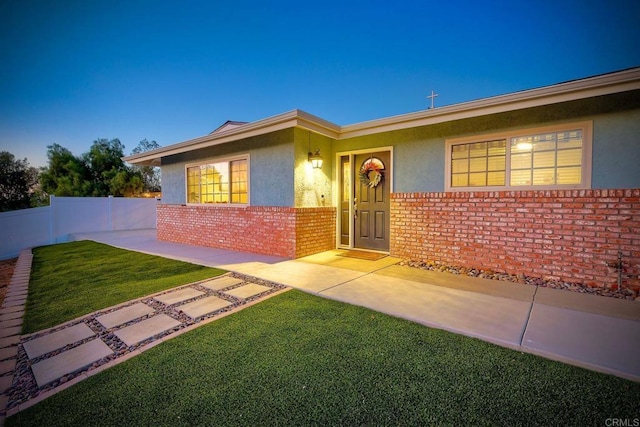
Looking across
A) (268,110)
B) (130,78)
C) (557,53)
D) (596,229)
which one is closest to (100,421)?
(596,229)

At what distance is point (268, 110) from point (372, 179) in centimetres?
3261

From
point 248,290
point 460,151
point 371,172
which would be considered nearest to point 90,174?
point 371,172

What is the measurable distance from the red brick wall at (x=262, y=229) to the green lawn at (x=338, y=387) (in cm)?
355

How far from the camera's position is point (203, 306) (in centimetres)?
328

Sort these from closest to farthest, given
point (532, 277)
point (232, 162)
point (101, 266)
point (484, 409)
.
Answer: point (484, 409) → point (532, 277) → point (101, 266) → point (232, 162)

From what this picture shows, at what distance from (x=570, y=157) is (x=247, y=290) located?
17.6 feet

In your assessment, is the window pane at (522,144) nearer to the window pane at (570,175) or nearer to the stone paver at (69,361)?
the window pane at (570,175)

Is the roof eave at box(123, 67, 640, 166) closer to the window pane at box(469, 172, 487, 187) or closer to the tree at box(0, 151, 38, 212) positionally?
the window pane at box(469, 172, 487, 187)

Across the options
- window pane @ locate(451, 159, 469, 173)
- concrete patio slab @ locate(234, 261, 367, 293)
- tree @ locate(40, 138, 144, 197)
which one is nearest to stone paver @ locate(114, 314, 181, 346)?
concrete patio slab @ locate(234, 261, 367, 293)

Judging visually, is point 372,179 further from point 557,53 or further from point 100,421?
point 557,53

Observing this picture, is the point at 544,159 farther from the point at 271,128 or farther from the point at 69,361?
the point at 69,361

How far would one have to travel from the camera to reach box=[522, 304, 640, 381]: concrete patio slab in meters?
2.01

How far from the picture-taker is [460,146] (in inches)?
204

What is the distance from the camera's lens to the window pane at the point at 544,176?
4395mm
